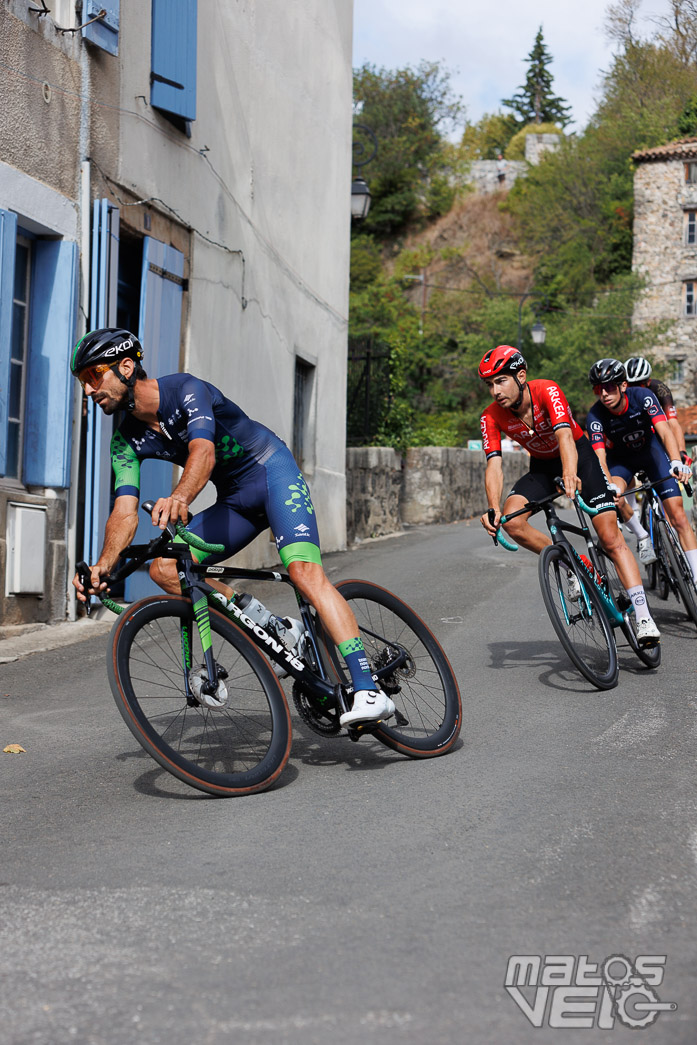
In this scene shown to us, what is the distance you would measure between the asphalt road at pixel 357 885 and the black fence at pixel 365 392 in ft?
54.1

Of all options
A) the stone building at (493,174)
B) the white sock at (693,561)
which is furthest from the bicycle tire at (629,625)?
the stone building at (493,174)

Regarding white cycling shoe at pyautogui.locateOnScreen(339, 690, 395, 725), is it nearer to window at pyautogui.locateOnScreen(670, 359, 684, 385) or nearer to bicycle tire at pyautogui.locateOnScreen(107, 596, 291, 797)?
bicycle tire at pyautogui.locateOnScreen(107, 596, 291, 797)

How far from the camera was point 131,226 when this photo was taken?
10266 millimetres

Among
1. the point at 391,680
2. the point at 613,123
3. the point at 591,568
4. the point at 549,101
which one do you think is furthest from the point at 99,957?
the point at 549,101

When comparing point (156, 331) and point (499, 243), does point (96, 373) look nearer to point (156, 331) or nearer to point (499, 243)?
point (156, 331)

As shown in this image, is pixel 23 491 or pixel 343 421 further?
pixel 343 421

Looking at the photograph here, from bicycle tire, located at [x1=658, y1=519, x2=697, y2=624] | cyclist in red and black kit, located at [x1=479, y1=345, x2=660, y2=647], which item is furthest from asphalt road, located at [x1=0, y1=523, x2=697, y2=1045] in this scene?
bicycle tire, located at [x1=658, y1=519, x2=697, y2=624]

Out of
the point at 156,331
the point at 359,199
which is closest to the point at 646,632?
the point at 156,331

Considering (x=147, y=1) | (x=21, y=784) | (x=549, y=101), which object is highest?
(x=549, y=101)

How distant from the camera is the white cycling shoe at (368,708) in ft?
14.4

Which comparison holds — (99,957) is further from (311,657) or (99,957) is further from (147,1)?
(147,1)

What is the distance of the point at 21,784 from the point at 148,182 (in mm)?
7335

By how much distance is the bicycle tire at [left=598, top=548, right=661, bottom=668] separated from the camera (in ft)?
22.5

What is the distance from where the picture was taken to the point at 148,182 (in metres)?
10.6
